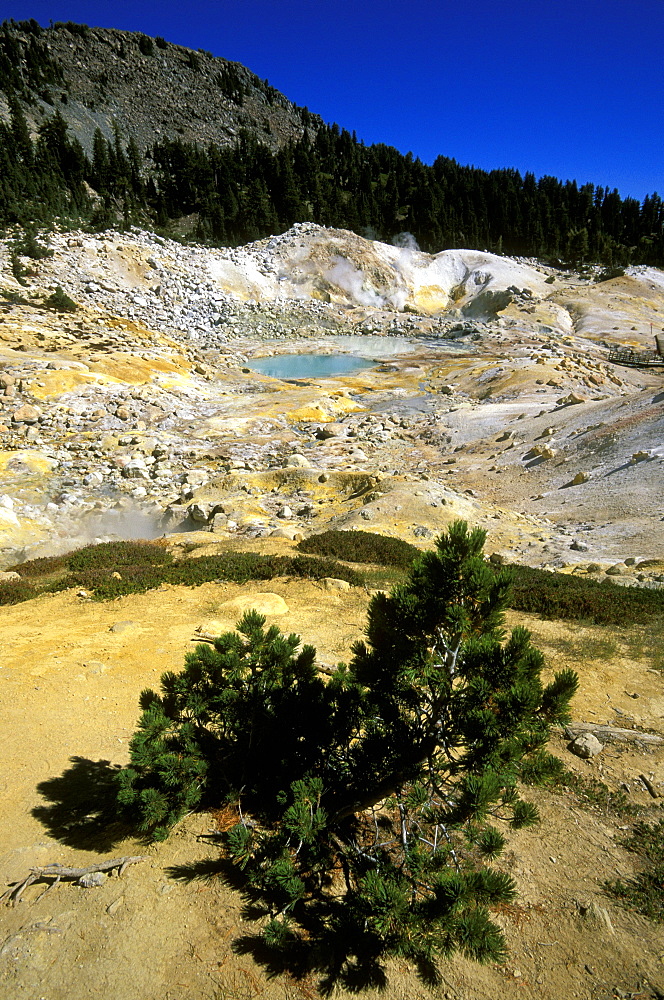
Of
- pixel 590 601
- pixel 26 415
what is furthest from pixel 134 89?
pixel 590 601

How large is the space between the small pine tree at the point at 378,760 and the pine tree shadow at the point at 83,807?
1.83 ft

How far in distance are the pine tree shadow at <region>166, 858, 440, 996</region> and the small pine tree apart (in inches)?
0.6

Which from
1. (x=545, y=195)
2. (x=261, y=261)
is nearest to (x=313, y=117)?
(x=545, y=195)

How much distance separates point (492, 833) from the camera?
131 inches

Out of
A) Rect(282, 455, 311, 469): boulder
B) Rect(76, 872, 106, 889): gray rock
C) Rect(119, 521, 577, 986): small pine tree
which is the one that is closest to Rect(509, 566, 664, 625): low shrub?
Rect(119, 521, 577, 986): small pine tree

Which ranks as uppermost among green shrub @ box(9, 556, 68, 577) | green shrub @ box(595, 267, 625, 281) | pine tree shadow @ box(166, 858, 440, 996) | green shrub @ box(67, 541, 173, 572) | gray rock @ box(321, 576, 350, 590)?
green shrub @ box(595, 267, 625, 281)

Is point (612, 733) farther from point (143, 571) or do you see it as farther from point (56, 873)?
point (143, 571)

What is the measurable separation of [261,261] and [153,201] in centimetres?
2555

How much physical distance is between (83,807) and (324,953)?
8.59 ft

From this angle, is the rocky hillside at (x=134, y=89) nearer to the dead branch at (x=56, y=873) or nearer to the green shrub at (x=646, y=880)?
the dead branch at (x=56, y=873)

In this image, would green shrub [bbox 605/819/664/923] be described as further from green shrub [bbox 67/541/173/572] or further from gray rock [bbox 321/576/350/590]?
green shrub [bbox 67/541/173/572]

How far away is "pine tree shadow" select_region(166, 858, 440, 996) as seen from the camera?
369 centimetres

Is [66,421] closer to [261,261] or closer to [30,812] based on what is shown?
[30,812]

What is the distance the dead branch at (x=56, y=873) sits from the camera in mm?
4074
